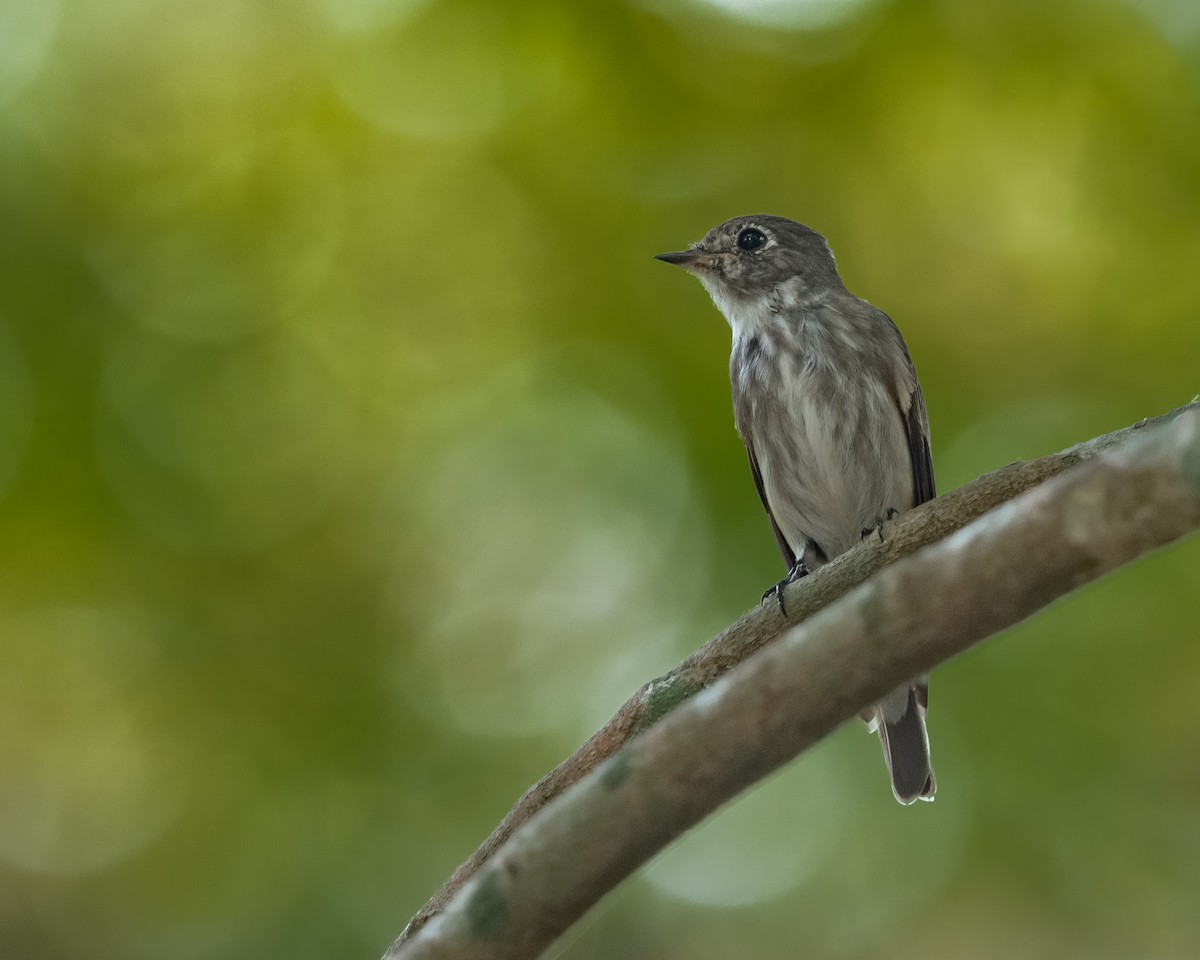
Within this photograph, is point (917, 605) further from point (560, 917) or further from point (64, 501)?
point (64, 501)

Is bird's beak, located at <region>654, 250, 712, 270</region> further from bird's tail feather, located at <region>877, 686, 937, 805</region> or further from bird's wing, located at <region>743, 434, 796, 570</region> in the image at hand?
bird's tail feather, located at <region>877, 686, 937, 805</region>

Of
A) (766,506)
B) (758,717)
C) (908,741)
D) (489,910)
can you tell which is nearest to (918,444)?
(766,506)

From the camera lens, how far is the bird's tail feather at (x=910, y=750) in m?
5.68

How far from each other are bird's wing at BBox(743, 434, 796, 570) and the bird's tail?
0.88m

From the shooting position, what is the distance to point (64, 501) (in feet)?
21.4

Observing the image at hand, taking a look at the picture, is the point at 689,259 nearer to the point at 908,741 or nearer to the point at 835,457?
the point at 835,457

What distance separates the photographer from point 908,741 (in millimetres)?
5793

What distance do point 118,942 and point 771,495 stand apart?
3.62m

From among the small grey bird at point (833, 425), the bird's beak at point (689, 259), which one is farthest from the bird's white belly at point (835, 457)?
the bird's beak at point (689, 259)

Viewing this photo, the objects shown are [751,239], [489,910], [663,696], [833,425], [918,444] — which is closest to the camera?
[489,910]

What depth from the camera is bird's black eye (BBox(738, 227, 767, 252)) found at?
6.46 meters

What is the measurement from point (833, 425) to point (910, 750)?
1.36m

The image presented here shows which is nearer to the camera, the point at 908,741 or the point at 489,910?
the point at 489,910

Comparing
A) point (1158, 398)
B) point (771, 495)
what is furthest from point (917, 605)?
point (1158, 398)
